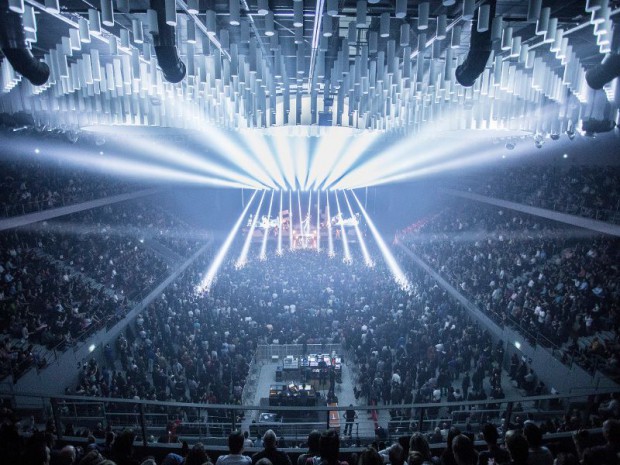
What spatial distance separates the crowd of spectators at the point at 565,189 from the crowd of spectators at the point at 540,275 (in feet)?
4.93

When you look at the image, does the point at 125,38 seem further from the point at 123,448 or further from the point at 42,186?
the point at 42,186

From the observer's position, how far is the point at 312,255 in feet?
83.8

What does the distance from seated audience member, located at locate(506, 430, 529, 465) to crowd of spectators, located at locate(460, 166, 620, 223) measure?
11.9 meters

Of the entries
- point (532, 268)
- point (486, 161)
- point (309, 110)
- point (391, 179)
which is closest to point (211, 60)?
point (309, 110)

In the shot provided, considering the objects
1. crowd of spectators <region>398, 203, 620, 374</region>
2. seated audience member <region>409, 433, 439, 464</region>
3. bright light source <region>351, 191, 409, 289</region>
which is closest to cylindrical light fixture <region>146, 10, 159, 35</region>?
seated audience member <region>409, 433, 439, 464</region>

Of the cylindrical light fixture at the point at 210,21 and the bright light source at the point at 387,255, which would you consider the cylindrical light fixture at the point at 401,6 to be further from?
the bright light source at the point at 387,255

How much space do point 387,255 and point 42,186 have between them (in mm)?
21020

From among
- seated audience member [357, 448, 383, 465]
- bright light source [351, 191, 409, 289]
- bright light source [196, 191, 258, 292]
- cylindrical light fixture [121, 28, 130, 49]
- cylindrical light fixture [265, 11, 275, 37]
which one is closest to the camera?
seated audience member [357, 448, 383, 465]

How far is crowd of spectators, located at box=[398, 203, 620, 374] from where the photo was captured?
11133 mm

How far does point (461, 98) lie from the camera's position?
28.4 ft

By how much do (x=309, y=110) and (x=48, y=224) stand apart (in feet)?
46.5

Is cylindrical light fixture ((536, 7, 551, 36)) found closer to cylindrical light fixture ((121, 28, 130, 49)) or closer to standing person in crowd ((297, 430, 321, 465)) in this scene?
standing person in crowd ((297, 430, 321, 465))

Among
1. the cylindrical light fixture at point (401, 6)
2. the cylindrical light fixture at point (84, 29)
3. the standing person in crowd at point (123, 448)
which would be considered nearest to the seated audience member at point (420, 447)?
the standing person in crowd at point (123, 448)

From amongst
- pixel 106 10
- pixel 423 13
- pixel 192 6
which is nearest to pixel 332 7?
pixel 423 13
